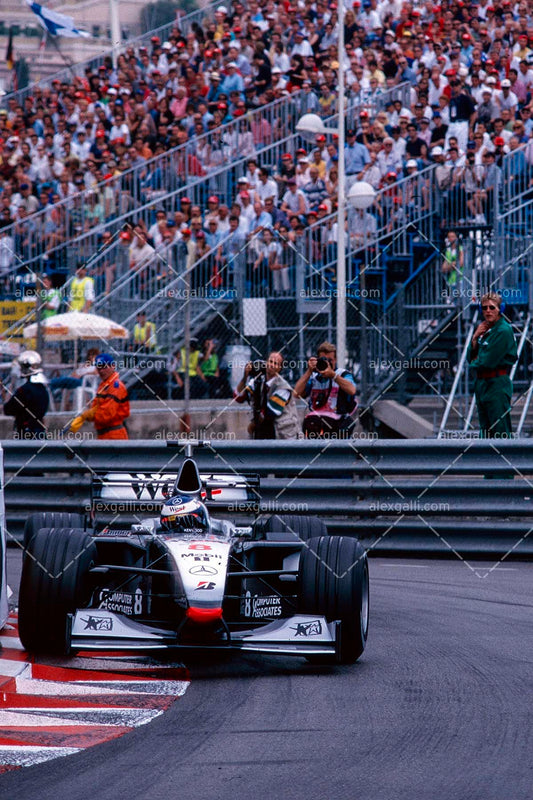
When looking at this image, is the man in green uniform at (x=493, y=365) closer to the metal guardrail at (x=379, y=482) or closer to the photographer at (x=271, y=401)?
the metal guardrail at (x=379, y=482)

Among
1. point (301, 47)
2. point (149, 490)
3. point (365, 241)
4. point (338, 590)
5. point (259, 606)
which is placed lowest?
point (259, 606)

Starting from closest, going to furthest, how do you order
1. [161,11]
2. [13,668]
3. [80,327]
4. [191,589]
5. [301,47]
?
[191,589], [13,668], [80,327], [301,47], [161,11]

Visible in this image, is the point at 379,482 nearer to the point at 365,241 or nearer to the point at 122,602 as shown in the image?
the point at 122,602

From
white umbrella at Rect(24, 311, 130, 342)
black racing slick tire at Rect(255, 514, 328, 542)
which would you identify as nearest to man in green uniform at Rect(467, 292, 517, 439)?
black racing slick tire at Rect(255, 514, 328, 542)

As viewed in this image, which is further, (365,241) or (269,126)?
(269,126)

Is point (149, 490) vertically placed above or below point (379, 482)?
above

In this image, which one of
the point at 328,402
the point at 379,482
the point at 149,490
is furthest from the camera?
the point at 328,402

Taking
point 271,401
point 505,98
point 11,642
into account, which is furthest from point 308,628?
point 505,98

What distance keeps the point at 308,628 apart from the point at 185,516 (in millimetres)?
984

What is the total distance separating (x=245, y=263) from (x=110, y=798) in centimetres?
1228

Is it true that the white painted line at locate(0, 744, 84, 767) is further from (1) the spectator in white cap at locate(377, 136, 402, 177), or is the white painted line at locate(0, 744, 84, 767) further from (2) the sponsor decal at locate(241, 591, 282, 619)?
(1) the spectator in white cap at locate(377, 136, 402, 177)

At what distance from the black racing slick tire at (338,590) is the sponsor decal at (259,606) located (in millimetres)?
159

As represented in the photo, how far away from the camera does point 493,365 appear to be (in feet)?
38.1

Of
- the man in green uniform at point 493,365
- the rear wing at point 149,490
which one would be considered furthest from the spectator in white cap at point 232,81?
the rear wing at point 149,490
